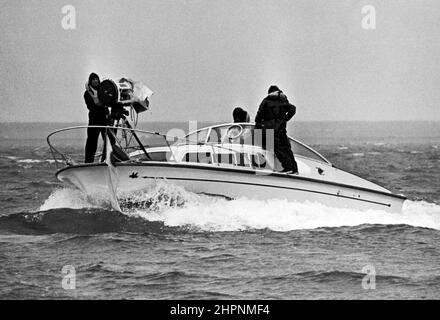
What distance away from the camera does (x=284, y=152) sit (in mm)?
17500

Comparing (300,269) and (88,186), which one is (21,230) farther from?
(300,269)

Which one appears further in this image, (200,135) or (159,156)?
(200,135)

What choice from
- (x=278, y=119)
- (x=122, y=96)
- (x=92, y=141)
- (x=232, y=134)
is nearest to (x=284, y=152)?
(x=278, y=119)

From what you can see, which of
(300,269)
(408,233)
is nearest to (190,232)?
(300,269)

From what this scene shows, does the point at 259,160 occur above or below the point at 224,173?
above

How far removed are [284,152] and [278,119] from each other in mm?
660

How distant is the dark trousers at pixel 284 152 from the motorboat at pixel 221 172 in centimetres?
21

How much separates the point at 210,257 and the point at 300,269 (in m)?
1.47

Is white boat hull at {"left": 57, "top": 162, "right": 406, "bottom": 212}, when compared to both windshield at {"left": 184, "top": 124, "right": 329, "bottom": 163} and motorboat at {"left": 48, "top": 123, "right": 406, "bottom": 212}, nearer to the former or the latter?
motorboat at {"left": 48, "top": 123, "right": 406, "bottom": 212}

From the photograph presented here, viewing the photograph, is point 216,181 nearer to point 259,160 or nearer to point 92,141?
point 259,160
